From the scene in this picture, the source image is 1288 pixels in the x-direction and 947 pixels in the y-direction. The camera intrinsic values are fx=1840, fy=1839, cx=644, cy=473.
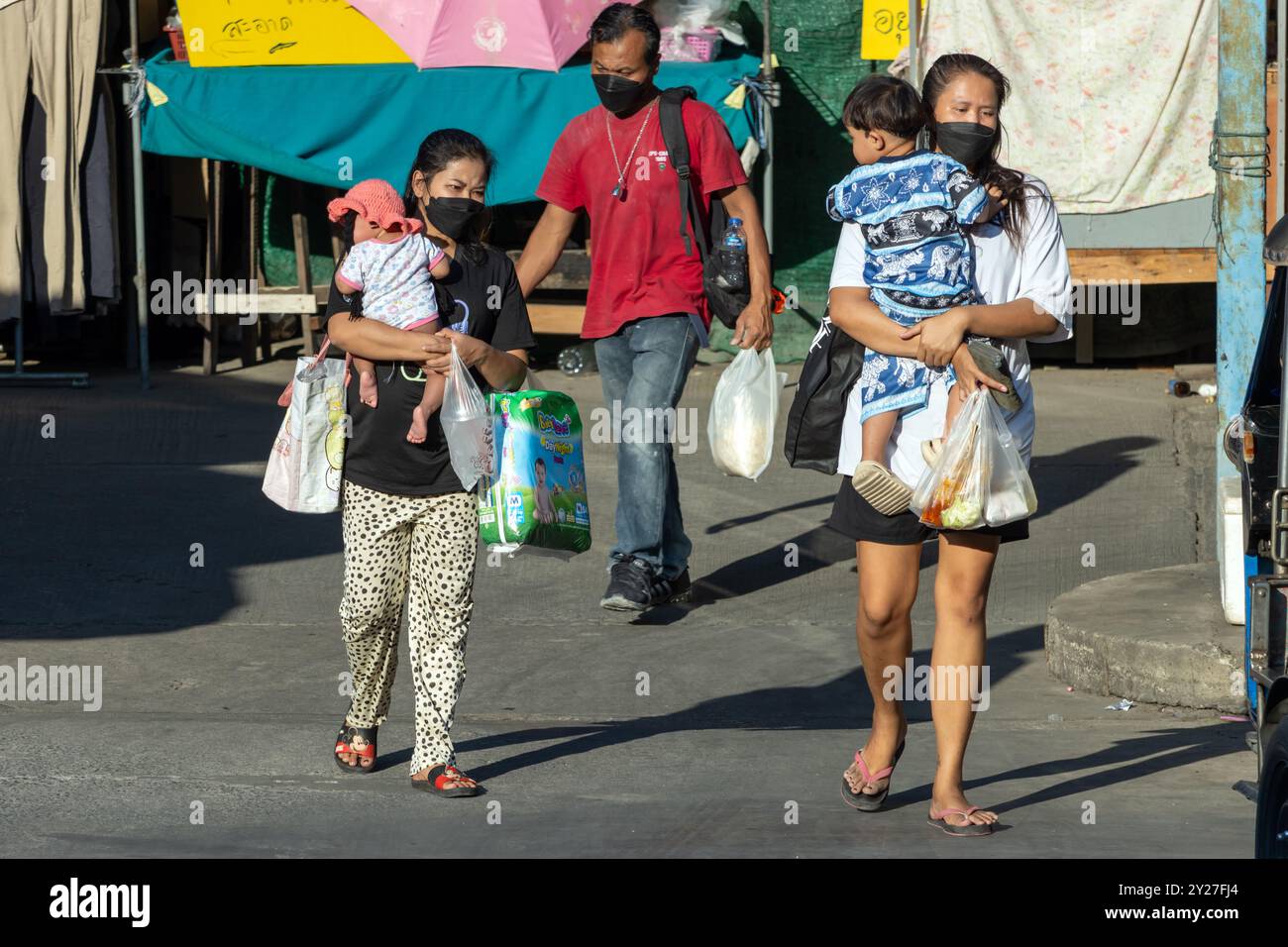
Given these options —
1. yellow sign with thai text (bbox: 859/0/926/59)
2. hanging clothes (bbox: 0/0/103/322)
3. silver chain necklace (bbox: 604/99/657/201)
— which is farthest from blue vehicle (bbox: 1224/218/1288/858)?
hanging clothes (bbox: 0/0/103/322)

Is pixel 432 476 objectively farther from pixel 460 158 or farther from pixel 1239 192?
pixel 1239 192

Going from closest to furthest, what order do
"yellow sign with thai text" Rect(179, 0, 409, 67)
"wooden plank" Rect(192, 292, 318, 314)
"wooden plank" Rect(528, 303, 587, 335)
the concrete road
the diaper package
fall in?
the concrete road < the diaper package < "yellow sign with thai text" Rect(179, 0, 409, 67) < "wooden plank" Rect(192, 292, 318, 314) < "wooden plank" Rect(528, 303, 587, 335)

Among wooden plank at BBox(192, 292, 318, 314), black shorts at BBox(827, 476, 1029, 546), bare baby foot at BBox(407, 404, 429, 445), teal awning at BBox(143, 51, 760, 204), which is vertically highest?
teal awning at BBox(143, 51, 760, 204)

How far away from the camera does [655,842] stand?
459cm

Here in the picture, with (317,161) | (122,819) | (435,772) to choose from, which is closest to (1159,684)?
(435,772)

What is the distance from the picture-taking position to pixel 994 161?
4676mm

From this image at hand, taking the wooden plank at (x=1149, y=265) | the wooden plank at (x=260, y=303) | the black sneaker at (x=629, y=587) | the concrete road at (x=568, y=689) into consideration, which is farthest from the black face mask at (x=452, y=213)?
the wooden plank at (x=1149, y=265)

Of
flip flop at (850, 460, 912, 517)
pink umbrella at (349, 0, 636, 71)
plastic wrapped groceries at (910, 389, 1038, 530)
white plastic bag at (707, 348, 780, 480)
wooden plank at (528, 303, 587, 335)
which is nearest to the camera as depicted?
plastic wrapped groceries at (910, 389, 1038, 530)

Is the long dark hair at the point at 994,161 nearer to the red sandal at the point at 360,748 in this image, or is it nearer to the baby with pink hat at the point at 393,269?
the baby with pink hat at the point at 393,269

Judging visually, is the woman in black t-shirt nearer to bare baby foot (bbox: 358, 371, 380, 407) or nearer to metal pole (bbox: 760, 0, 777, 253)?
bare baby foot (bbox: 358, 371, 380, 407)

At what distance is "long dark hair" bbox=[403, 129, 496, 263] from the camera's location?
16.5ft

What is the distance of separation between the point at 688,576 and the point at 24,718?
9.22 ft

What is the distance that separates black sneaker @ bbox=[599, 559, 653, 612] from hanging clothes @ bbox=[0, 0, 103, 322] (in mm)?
5696
